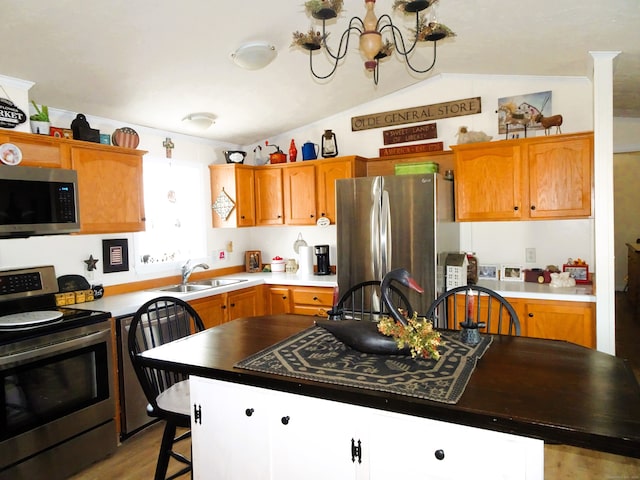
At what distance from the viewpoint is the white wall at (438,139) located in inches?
123

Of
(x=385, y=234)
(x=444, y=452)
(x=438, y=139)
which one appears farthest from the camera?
(x=438, y=139)

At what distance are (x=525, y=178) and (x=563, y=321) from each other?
1090mm

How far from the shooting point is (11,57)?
2334 millimetres

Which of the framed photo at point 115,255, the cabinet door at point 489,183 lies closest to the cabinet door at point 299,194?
the cabinet door at point 489,183

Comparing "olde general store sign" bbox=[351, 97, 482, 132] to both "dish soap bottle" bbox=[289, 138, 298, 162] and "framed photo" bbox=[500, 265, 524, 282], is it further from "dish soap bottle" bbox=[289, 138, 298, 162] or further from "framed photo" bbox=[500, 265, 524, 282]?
"framed photo" bbox=[500, 265, 524, 282]

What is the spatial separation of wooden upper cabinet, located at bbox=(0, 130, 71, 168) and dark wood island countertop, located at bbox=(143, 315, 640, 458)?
5.34 feet

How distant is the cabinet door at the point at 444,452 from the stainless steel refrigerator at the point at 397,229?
2032 millimetres

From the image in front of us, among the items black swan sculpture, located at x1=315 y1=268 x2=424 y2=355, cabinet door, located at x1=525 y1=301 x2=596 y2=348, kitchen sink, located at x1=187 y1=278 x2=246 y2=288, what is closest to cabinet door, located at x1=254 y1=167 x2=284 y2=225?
kitchen sink, located at x1=187 y1=278 x2=246 y2=288

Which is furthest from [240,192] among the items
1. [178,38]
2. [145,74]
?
[178,38]

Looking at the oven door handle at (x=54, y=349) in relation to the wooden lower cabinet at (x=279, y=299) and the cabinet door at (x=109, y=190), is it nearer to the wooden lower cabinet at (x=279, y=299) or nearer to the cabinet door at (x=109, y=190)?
the cabinet door at (x=109, y=190)

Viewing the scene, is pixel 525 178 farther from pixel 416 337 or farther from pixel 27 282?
pixel 27 282

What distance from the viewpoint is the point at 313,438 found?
148cm

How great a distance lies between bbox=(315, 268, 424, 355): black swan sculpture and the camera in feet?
5.24

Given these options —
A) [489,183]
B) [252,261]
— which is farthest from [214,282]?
[489,183]
